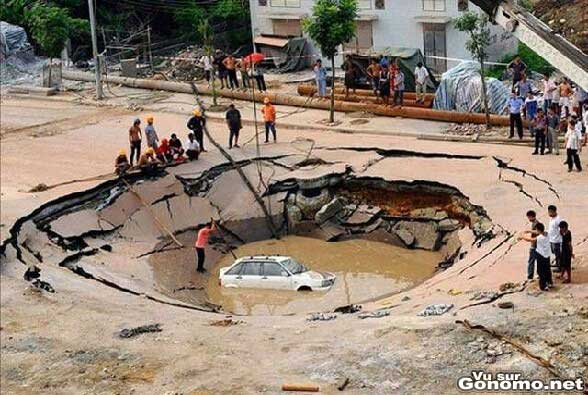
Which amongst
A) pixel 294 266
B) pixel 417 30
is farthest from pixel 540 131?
pixel 417 30

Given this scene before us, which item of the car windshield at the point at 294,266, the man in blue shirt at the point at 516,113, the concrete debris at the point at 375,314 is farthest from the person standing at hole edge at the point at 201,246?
the man in blue shirt at the point at 516,113

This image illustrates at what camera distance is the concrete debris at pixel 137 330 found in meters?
17.0

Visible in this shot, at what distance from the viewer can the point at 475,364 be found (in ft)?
46.5

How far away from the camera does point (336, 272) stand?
2300 cm

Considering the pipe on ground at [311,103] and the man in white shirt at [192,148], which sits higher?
the pipe on ground at [311,103]

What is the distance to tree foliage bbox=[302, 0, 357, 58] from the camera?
30484 mm

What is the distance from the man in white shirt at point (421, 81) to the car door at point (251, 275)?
12323mm

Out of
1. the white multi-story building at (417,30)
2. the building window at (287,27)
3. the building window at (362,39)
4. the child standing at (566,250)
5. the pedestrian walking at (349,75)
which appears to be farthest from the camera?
the building window at (287,27)

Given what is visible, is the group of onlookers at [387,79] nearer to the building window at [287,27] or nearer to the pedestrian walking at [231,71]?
the pedestrian walking at [231,71]

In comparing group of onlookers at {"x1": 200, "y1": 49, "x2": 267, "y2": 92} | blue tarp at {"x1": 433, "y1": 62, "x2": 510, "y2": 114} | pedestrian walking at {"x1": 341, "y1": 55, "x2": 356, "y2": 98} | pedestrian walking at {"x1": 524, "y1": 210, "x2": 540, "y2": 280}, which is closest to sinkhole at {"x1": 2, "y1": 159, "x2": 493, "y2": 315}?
pedestrian walking at {"x1": 524, "y1": 210, "x2": 540, "y2": 280}

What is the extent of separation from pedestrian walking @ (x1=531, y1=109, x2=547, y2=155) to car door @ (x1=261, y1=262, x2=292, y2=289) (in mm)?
8123

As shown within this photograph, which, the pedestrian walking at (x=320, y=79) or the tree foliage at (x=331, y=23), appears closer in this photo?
the tree foliage at (x=331, y=23)

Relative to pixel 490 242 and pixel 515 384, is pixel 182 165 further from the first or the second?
pixel 515 384

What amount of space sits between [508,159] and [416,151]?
102 inches
